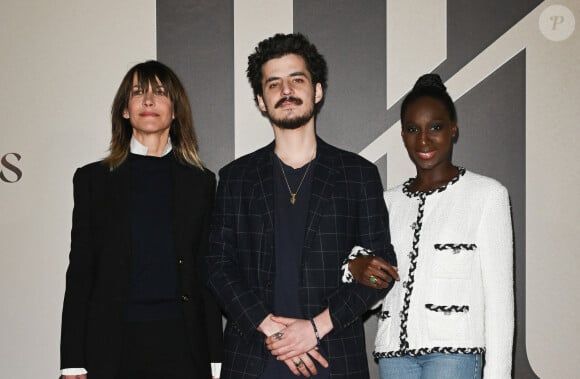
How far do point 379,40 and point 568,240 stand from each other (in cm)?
130

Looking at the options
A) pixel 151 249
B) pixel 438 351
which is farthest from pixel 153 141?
pixel 438 351

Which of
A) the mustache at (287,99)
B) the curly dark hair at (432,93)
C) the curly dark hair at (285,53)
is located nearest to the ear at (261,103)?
the curly dark hair at (285,53)

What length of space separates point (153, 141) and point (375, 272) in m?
1.06

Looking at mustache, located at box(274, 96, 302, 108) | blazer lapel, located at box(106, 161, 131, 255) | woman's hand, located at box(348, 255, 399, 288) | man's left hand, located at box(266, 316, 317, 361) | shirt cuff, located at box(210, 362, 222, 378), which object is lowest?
shirt cuff, located at box(210, 362, 222, 378)

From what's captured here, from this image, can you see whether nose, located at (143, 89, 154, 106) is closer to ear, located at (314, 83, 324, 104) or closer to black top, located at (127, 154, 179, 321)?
black top, located at (127, 154, 179, 321)

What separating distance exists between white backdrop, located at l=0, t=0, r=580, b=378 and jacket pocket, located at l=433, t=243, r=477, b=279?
0.90 meters

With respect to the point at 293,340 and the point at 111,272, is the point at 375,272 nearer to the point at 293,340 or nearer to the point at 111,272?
the point at 293,340

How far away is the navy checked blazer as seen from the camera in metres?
2.06

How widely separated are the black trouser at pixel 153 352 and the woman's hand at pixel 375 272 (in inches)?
28.4

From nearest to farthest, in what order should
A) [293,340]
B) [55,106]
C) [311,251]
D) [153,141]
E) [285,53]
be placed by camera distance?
[293,340], [311,251], [285,53], [153,141], [55,106]

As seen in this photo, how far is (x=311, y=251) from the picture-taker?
2.12 m

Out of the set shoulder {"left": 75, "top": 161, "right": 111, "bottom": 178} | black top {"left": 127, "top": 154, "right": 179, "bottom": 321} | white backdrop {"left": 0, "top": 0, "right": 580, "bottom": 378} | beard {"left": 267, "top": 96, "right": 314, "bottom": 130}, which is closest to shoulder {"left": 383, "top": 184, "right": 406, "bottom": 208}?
beard {"left": 267, "top": 96, "right": 314, "bottom": 130}

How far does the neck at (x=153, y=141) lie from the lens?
8.08ft

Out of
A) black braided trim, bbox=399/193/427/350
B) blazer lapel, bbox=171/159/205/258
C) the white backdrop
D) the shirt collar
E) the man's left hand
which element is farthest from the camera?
the white backdrop
